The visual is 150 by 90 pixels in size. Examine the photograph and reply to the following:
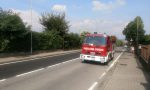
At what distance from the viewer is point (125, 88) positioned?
37.0 feet

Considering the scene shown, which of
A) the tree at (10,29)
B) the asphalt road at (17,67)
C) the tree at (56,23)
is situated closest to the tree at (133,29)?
the tree at (56,23)

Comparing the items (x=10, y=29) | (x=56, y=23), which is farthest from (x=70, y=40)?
(x=10, y=29)

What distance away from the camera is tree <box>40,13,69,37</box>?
55.3 meters

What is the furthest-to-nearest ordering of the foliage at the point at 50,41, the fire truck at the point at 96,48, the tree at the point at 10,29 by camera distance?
the foliage at the point at 50,41 < the tree at the point at 10,29 < the fire truck at the point at 96,48

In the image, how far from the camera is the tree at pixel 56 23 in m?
55.3

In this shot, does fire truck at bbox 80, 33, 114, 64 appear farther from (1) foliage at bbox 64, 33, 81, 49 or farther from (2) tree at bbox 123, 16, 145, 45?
(2) tree at bbox 123, 16, 145, 45

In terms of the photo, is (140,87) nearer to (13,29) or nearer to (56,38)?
(13,29)

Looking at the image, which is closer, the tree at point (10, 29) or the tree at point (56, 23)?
the tree at point (10, 29)

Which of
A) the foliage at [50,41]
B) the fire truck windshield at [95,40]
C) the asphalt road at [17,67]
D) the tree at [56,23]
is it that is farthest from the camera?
the tree at [56,23]

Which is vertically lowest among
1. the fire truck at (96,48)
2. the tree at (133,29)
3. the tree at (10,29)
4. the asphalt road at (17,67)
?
the asphalt road at (17,67)

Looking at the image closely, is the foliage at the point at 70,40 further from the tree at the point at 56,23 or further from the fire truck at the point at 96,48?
the fire truck at the point at 96,48

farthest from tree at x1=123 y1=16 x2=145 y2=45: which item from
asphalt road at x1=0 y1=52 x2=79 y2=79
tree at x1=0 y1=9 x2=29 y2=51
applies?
asphalt road at x1=0 y1=52 x2=79 y2=79

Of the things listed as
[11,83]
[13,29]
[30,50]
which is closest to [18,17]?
[13,29]

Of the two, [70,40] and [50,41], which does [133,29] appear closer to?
[70,40]
